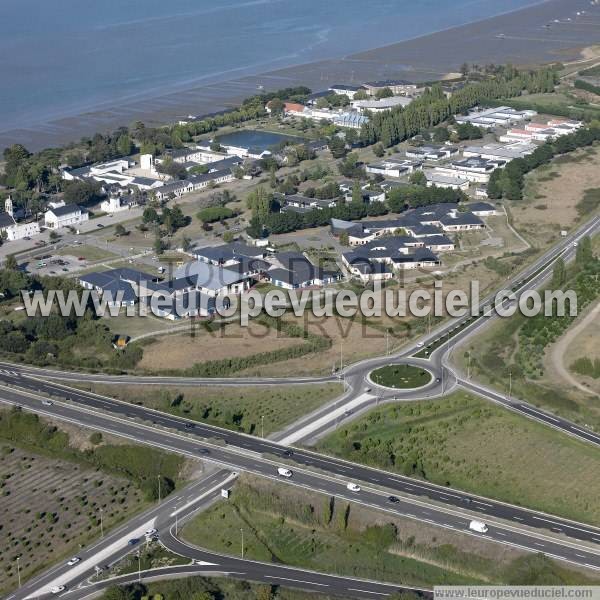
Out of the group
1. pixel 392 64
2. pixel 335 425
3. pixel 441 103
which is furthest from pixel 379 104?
pixel 335 425

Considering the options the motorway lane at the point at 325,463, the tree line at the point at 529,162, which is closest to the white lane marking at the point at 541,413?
the motorway lane at the point at 325,463

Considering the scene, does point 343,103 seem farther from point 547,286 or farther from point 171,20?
point 171,20

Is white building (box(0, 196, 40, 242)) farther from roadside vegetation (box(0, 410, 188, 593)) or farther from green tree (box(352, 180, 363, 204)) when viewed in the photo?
roadside vegetation (box(0, 410, 188, 593))

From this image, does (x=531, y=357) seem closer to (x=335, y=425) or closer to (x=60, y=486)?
(x=335, y=425)

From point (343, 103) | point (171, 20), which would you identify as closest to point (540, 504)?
point (343, 103)

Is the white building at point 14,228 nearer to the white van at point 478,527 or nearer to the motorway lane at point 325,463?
the motorway lane at point 325,463
